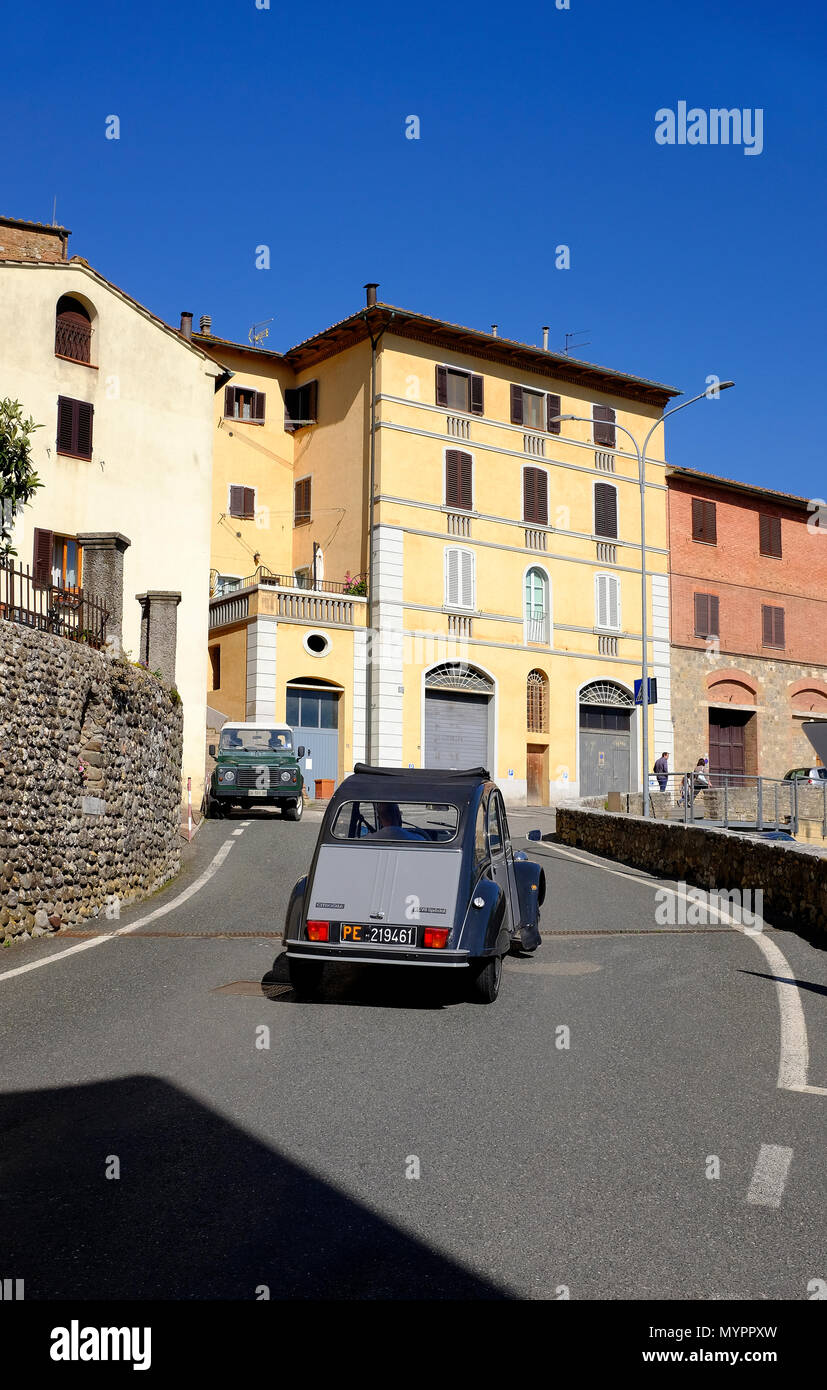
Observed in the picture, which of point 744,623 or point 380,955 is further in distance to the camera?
point 744,623

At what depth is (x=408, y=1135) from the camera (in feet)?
18.0

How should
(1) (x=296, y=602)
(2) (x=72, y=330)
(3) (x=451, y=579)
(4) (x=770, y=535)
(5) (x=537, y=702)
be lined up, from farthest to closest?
(4) (x=770, y=535), (5) (x=537, y=702), (3) (x=451, y=579), (1) (x=296, y=602), (2) (x=72, y=330)

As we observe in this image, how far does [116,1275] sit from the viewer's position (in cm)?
388

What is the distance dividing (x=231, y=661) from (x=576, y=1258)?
112 ft

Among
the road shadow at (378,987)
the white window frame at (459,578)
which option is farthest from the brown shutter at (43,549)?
the road shadow at (378,987)

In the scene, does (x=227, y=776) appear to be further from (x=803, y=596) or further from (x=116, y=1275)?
(x=803, y=596)

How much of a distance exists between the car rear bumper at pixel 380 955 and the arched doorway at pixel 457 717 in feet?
94.5

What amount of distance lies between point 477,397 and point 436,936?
33.6m

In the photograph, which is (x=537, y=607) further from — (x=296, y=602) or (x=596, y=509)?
(x=296, y=602)

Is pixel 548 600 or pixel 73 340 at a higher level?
pixel 73 340

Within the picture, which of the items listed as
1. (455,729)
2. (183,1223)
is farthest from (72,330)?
(183,1223)

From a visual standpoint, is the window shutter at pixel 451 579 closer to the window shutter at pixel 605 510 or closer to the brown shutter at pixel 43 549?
the window shutter at pixel 605 510
